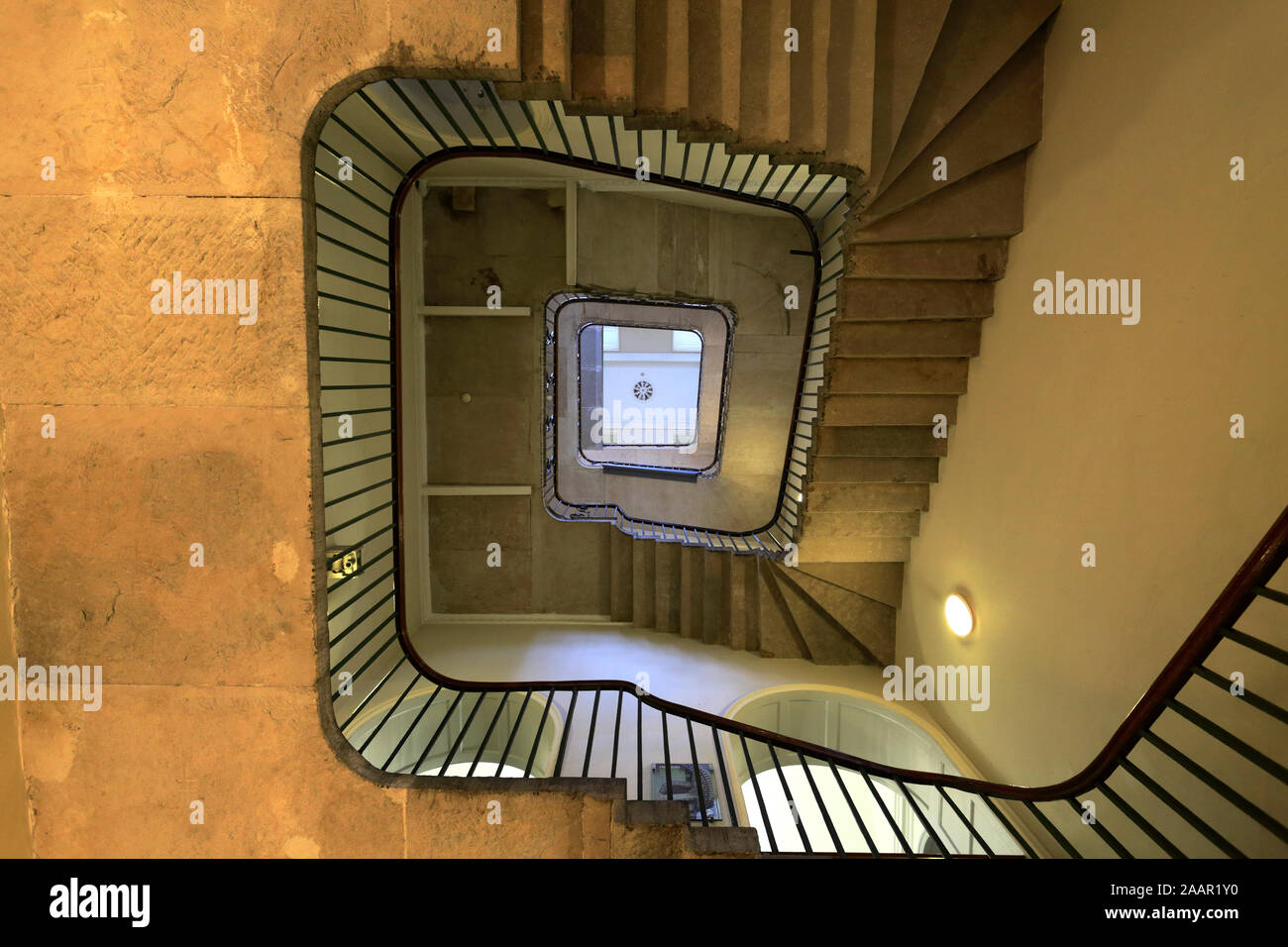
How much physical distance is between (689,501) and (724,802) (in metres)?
5.09

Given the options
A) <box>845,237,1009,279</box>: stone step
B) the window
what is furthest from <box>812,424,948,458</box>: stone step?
the window

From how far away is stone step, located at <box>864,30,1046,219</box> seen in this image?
3.14 m

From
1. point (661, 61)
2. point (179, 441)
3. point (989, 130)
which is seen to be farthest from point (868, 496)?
point (179, 441)

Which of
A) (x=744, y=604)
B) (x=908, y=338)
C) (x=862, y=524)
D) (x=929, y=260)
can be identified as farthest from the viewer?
(x=744, y=604)

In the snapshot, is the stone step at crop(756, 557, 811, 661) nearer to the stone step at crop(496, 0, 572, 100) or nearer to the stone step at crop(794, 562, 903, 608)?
the stone step at crop(794, 562, 903, 608)

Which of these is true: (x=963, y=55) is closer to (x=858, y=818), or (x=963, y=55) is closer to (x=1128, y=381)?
(x=1128, y=381)

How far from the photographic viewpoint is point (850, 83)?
2.85m

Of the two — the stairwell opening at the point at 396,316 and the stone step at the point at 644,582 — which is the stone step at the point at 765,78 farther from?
the stone step at the point at 644,582

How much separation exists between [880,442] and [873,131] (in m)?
2.00

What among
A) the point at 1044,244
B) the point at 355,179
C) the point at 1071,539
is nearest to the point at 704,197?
the point at 355,179

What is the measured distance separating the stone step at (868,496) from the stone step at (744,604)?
1060mm

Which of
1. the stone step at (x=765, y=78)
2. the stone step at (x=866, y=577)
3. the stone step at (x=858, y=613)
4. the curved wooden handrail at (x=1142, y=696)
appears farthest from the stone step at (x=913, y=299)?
the stone step at (x=858, y=613)

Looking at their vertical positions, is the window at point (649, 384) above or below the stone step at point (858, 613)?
above

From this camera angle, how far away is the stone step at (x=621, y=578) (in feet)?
Answer: 19.5
